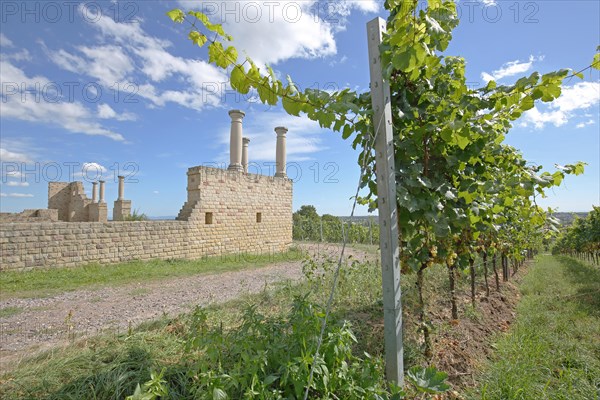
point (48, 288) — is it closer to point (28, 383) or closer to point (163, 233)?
point (163, 233)

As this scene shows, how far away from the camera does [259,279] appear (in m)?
7.94

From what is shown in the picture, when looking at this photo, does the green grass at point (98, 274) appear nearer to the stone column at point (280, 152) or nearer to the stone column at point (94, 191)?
the stone column at point (280, 152)

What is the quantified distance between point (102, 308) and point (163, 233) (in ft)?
18.1

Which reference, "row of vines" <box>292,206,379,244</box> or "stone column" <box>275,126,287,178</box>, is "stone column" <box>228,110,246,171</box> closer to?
"stone column" <box>275,126,287,178</box>

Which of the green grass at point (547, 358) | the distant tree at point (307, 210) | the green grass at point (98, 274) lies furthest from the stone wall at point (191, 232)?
the distant tree at point (307, 210)

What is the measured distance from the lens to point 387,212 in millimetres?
1823

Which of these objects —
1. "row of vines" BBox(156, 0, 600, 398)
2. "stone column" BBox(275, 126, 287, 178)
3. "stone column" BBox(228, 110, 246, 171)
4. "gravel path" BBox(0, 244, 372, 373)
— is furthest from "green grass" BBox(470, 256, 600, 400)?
"stone column" BBox(275, 126, 287, 178)

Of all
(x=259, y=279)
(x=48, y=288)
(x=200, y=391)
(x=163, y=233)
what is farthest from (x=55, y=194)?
(x=200, y=391)

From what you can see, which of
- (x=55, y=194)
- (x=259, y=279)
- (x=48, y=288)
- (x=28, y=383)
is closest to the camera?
(x=28, y=383)

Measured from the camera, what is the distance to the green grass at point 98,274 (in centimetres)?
651

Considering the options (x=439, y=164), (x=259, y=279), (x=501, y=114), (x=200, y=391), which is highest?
(x=501, y=114)

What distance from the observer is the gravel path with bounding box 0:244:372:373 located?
3.74 m

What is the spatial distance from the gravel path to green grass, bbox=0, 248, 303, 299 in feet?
1.78

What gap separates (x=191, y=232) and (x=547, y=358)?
10381 millimetres
